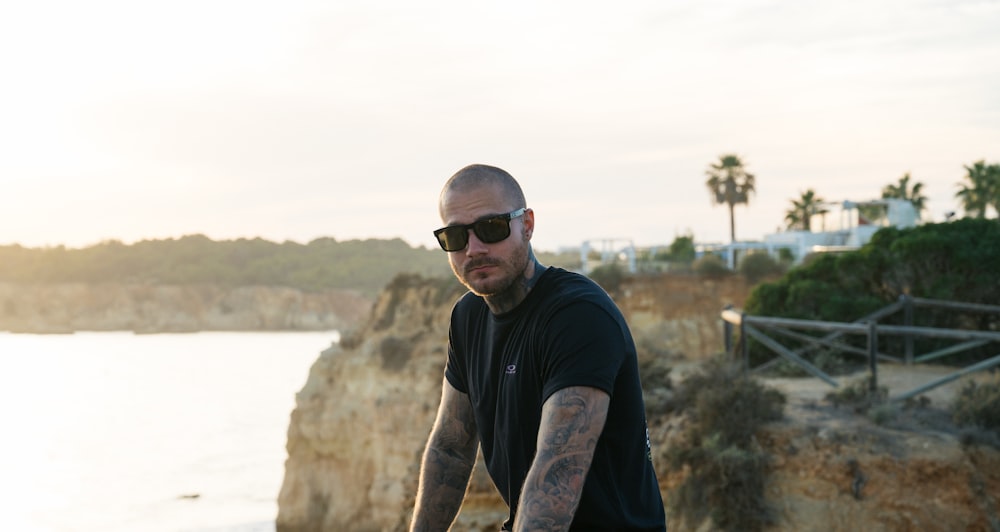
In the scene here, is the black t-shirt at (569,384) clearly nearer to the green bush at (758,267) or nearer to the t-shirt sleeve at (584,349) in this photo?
the t-shirt sleeve at (584,349)

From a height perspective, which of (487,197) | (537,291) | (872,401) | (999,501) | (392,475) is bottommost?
(392,475)

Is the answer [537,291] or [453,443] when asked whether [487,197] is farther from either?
[453,443]

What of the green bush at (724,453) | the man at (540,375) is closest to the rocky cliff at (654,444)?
the green bush at (724,453)

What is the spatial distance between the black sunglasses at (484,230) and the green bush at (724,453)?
36.0 feet

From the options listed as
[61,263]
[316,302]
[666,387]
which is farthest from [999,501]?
[61,263]

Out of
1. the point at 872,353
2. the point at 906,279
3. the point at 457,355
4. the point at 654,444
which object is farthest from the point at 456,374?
the point at 906,279

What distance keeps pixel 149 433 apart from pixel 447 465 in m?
72.4

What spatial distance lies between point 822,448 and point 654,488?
11.4 meters

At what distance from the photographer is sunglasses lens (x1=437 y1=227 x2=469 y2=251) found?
9.61 ft

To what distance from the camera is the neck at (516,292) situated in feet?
9.59

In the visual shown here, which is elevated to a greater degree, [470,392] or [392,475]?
[470,392]

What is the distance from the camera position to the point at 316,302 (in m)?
117

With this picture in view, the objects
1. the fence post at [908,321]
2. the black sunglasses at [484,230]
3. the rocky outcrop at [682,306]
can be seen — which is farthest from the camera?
the rocky outcrop at [682,306]

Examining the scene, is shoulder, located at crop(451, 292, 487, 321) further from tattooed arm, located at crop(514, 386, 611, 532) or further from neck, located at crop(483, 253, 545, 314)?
tattooed arm, located at crop(514, 386, 611, 532)
